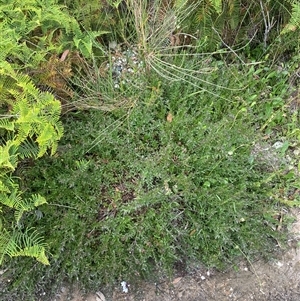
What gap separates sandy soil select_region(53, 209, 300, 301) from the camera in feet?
8.54

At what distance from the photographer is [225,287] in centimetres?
268

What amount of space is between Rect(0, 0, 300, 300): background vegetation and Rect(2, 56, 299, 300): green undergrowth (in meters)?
0.01

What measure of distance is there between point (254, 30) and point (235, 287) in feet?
6.32

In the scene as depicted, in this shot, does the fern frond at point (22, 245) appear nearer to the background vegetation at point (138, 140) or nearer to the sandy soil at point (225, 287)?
the background vegetation at point (138, 140)

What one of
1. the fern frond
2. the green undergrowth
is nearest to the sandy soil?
the green undergrowth

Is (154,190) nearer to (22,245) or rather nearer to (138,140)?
(138,140)

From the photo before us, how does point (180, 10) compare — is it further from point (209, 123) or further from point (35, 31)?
point (35, 31)

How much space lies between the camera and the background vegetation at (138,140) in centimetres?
248

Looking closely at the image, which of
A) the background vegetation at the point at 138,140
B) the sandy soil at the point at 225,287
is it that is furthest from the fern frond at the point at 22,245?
the sandy soil at the point at 225,287

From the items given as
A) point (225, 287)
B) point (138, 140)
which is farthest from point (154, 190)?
point (225, 287)

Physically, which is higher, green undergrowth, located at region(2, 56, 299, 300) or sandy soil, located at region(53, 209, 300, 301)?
green undergrowth, located at region(2, 56, 299, 300)

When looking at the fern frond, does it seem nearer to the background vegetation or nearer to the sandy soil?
the background vegetation

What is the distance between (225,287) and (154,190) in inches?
30.8

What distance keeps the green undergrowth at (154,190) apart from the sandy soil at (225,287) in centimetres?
9
